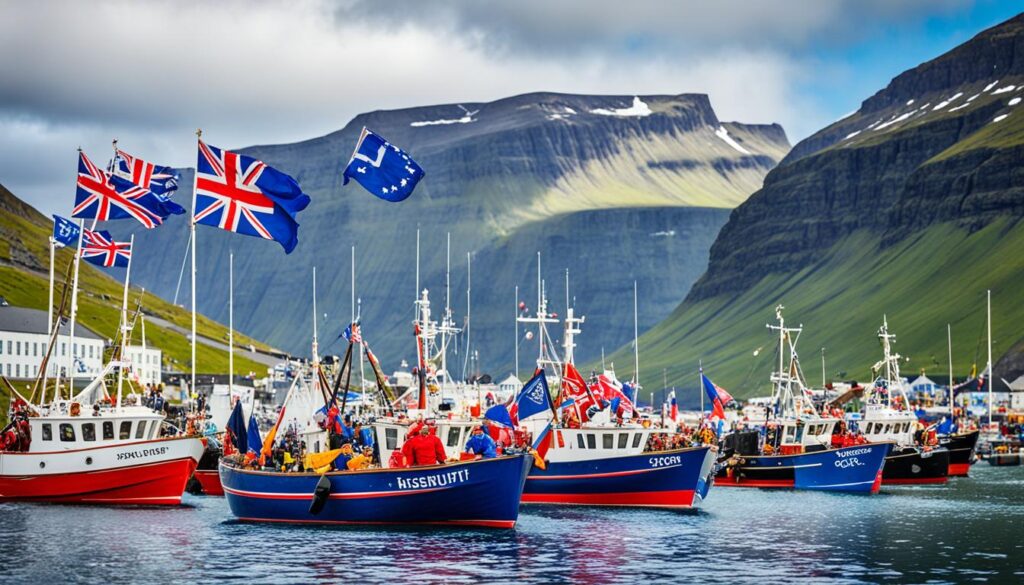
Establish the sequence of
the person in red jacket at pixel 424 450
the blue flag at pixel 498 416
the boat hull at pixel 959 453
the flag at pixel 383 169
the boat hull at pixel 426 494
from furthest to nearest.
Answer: the boat hull at pixel 959 453
the blue flag at pixel 498 416
the flag at pixel 383 169
the person in red jacket at pixel 424 450
the boat hull at pixel 426 494

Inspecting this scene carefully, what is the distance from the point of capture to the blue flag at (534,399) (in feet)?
259

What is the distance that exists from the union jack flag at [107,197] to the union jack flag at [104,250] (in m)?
6.58

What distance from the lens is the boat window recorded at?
2864 inches

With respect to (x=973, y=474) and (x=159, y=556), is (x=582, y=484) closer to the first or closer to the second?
(x=159, y=556)

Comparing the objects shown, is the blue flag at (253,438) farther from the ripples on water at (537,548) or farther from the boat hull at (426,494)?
the boat hull at (426,494)

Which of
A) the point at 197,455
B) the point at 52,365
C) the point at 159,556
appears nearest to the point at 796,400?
the point at 197,455

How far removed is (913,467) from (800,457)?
54.7ft

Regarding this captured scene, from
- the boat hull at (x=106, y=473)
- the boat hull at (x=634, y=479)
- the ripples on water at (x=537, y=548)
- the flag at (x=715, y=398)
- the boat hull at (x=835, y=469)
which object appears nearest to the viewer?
the ripples on water at (x=537, y=548)

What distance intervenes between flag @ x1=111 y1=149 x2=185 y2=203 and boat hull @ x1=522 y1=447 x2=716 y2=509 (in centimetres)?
2503

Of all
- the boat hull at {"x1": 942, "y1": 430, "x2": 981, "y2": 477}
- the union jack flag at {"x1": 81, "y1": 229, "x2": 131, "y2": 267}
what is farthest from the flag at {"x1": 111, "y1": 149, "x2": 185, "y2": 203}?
the boat hull at {"x1": 942, "y1": 430, "x2": 981, "y2": 477}

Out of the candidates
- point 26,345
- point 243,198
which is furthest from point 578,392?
point 26,345

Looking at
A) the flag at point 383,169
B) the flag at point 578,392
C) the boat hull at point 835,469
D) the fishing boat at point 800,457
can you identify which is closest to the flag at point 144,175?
the flag at point 383,169

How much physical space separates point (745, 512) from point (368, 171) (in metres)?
31.8

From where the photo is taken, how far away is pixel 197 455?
83125 mm
